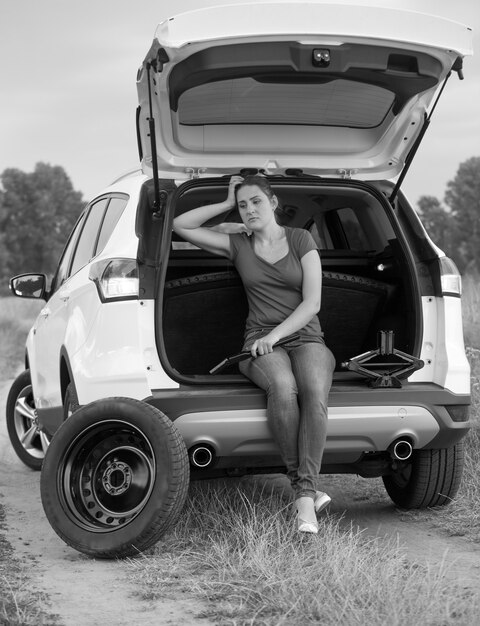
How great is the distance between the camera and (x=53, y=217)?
85562 millimetres

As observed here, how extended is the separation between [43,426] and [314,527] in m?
2.52

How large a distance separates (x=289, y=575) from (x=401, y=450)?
1.32 meters

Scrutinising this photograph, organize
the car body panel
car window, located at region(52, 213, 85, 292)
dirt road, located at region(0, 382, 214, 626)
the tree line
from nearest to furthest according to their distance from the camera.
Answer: dirt road, located at region(0, 382, 214, 626), the car body panel, car window, located at region(52, 213, 85, 292), the tree line

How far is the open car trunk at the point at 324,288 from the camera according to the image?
18.6ft

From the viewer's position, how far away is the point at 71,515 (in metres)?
4.91

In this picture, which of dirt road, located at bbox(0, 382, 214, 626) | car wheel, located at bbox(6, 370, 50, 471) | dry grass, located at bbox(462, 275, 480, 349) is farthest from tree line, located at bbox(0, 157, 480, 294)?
dirt road, located at bbox(0, 382, 214, 626)

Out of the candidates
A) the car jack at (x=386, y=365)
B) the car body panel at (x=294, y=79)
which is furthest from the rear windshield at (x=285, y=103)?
the car jack at (x=386, y=365)

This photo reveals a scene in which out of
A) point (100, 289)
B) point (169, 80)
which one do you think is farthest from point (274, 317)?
point (169, 80)

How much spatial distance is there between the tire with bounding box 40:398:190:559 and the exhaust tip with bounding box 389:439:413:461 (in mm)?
1030

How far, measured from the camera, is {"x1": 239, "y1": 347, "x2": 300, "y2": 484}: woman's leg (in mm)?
5027

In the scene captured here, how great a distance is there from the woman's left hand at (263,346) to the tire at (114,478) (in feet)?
2.29

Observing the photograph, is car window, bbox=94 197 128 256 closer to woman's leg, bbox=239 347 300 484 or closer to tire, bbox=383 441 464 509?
woman's leg, bbox=239 347 300 484

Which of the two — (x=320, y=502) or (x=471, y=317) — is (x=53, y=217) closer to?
(x=471, y=317)

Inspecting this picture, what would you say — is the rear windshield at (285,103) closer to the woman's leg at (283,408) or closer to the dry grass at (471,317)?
the woman's leg at (283,408)
